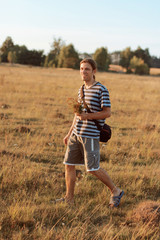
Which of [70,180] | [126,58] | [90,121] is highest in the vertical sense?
[126,58]

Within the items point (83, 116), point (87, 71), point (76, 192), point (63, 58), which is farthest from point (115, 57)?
point (83, 116)

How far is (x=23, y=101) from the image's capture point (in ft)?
39.4

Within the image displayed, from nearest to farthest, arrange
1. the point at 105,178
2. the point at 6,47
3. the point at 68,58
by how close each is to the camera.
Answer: the point at 105,178 < the point at 68,58 < the point at 6,47

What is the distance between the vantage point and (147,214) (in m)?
3.19

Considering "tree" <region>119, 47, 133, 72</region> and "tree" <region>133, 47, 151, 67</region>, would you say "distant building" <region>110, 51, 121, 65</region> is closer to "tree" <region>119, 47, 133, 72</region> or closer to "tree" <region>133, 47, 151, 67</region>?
"tree" <region>133, 47, 151, 67</region>

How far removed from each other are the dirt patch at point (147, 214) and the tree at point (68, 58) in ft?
Answer: 219

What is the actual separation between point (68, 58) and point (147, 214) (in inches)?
2686

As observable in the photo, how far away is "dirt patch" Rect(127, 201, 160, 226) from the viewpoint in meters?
3.13

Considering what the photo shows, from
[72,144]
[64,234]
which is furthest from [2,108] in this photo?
[64,234]

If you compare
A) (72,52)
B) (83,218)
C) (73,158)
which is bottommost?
(83,218)

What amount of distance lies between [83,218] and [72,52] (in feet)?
230

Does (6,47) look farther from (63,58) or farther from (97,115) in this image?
(97,115)

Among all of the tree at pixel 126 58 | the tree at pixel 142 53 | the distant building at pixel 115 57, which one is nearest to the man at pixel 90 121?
the tree at pixel 126 58

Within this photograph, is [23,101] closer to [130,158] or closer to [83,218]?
[130,158]
